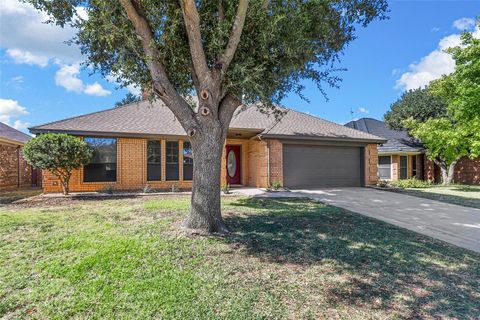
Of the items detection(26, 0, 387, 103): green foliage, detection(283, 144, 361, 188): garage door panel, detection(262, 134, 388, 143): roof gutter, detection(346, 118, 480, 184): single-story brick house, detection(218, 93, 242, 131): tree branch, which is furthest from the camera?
detection(346, 118, 480, 184): single-story brick house

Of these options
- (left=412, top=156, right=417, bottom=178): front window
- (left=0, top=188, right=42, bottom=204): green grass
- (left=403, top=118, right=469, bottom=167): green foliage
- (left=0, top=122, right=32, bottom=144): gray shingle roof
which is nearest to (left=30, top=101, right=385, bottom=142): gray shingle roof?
(left=0, top=188, right=42, bottom=204): green grass

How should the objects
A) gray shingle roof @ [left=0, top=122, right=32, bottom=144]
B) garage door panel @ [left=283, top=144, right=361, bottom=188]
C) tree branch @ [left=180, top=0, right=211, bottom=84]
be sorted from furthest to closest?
gray shingle roof @ [left=0, top=122, right=32, bottom=144] < garage door panel @ [left=283, top=144, right=361, bottom=188] < tree branch @ [left=180, top=0, right=211, bottom=84]

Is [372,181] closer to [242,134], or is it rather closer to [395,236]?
[242,134]

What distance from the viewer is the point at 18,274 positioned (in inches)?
Result: 141

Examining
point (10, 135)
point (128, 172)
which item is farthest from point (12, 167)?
point (128, 172)

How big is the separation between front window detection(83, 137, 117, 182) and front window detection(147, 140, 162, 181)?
1.49 meters

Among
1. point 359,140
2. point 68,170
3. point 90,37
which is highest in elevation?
point 90,37

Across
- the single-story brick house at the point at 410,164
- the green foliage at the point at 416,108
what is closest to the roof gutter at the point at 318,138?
the single-story brick house at the point at 410,164

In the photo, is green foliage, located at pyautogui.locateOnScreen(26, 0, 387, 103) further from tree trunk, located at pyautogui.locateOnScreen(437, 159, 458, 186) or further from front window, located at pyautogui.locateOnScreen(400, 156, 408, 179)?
front window, located at pyautogui.locateOnScreen(400, 156, 408, 179)

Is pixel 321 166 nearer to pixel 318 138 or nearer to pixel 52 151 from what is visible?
pixel 318 138

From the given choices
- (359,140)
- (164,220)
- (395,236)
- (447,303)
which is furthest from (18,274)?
(359,140)

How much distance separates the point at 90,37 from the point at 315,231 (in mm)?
6758

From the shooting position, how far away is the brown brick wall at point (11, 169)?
50.0 feet

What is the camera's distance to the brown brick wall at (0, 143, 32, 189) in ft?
50.0
